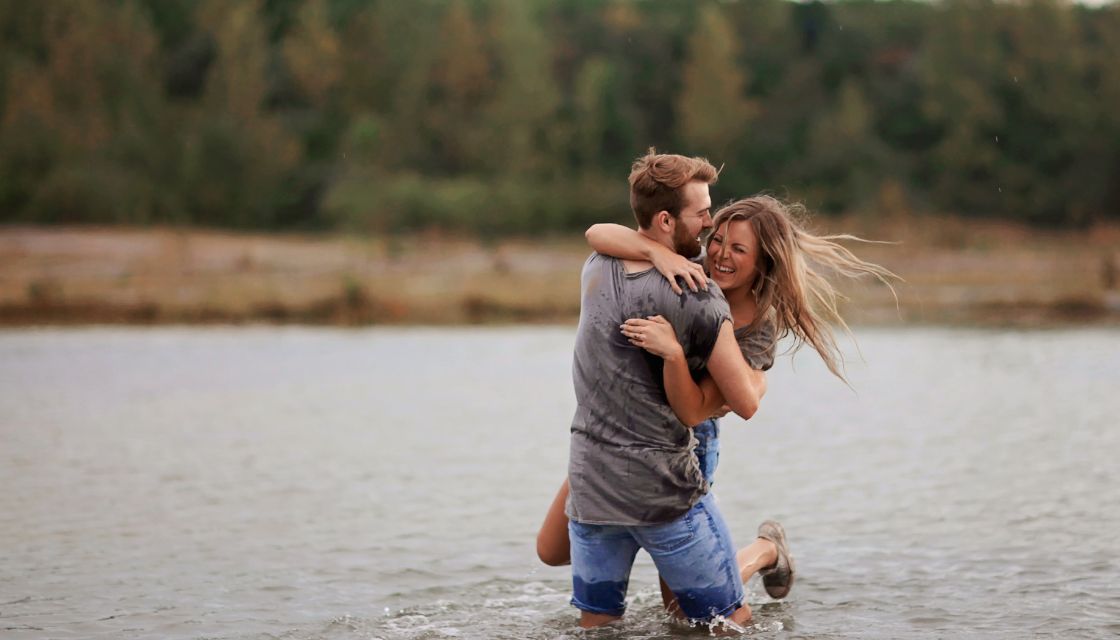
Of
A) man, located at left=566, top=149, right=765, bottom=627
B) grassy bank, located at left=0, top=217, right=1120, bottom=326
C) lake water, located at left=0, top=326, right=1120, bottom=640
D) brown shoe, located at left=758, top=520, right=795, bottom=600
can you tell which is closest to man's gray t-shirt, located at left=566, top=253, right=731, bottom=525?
man, located at left=566, top=149, right=765, bottom=627

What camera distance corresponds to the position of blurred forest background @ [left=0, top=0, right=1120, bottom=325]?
5809 centimetres

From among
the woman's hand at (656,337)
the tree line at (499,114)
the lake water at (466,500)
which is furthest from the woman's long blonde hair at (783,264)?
the tree line at (499,114)

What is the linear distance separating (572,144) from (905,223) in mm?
19501

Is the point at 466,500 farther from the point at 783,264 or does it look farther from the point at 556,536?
the point at 783,264

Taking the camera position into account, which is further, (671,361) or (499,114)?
(499,114)

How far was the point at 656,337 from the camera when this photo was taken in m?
4.96

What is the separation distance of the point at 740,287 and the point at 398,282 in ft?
84.6

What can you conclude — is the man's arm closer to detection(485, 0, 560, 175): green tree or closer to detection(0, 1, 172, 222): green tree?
detection(0, 1, 172, 222): green tree

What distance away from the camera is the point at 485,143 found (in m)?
64.2

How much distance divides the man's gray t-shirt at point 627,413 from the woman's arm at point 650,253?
0.05 m

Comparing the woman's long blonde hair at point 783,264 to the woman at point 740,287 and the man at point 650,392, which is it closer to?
the woman at point 740,287

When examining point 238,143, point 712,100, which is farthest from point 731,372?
point 712,100

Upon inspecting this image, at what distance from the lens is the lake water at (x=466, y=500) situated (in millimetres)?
6695

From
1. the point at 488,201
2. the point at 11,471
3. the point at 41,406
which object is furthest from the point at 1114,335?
the point at 488,201
